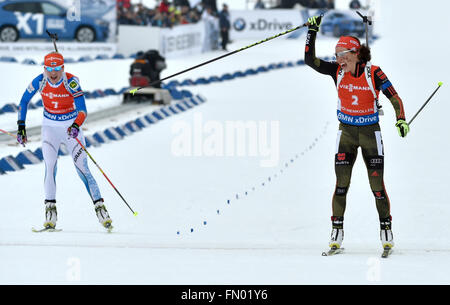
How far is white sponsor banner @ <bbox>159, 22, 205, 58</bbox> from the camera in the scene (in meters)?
29.7

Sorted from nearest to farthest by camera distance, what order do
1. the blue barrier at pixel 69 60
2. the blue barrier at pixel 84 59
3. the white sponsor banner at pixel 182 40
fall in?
the blue barrier at pixel 69 60 < the blue barrier at pixel 84 59 < the white sponsor banner at pixel 182 40

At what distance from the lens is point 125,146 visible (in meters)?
14.8

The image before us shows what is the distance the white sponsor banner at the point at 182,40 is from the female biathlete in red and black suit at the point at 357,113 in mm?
21610

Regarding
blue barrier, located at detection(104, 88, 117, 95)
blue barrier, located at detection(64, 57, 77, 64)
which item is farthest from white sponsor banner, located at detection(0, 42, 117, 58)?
blue barrier, located at detection(104, 88, 117, 95)

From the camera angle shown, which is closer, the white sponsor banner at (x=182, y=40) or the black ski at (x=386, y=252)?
the black ski at (x=386, y=252)

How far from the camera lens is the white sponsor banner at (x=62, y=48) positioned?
27.6 metres

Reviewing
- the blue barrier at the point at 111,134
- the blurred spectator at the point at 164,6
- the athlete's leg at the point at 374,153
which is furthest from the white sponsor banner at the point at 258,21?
the athlete's leg at the point at 374,153

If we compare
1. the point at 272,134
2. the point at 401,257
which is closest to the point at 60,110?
the point at 401,257

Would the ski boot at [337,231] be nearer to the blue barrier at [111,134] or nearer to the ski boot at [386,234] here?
the ski boot at [386,234]

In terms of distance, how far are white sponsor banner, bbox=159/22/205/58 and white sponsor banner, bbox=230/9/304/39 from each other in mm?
8571

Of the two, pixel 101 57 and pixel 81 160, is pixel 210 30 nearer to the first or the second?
pixel 101 57

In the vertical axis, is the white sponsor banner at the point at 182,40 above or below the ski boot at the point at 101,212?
above

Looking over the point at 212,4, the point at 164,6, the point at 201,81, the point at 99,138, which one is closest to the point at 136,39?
the point at 164,6
